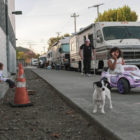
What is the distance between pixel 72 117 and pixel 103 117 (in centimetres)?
103

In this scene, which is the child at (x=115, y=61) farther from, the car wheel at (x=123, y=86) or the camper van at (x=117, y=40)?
the camper van at (x=117, y=40)

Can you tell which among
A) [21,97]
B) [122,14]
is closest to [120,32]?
[21,97]

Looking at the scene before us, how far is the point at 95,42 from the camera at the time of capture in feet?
56.6

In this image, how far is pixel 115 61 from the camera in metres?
7.58

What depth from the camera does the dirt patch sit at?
440cm

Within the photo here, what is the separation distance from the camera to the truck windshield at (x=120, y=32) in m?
15.9

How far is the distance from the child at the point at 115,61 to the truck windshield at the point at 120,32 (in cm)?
791

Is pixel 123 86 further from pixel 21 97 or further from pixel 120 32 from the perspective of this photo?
pixel 120 32

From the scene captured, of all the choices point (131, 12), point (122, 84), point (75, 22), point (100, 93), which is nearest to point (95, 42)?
point (122, 84)

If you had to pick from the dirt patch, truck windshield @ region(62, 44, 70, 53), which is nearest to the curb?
the dirt patch

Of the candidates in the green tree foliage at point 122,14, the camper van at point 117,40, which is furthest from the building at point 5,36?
the green tree foliage at point 122,14

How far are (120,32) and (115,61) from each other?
8764mm

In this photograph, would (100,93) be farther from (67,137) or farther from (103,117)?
(67,137)

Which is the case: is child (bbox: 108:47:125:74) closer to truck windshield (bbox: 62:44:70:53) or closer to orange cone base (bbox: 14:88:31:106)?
orange cone base (bbox: 14:88:31:106)
